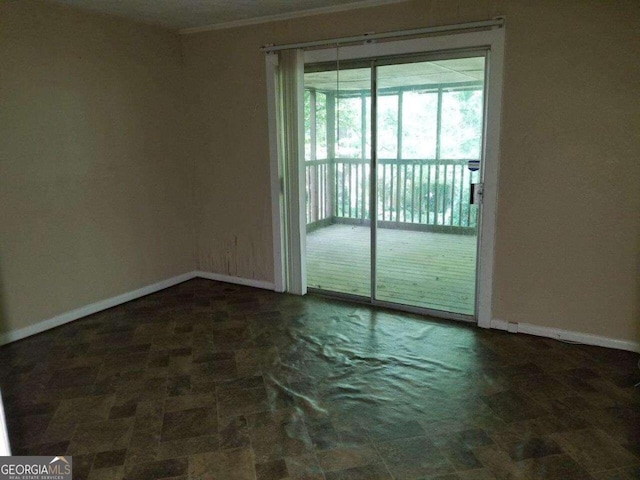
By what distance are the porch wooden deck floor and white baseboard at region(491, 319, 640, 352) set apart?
0.35 metres

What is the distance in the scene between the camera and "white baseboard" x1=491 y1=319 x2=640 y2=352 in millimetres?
3164

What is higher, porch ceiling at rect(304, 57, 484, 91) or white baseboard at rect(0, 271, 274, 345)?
porch ceiling at rect(304, 57, 484, 91)

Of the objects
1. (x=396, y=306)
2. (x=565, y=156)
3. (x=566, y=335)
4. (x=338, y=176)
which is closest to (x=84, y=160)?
(x=338, y=176)

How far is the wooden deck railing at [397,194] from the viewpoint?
3.87 metres

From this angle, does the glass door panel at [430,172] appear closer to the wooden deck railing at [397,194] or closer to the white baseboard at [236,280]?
the wooden deck railing at [397,194]

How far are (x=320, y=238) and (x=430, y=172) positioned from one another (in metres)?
1.37

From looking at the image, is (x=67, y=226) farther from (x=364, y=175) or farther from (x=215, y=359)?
(x=364, y=175)

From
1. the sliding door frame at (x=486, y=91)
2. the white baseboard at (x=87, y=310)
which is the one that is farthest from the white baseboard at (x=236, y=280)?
the sliding door frame at (x=486, y=91)

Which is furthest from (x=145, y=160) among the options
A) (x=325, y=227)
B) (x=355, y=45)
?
(x=355, y=45)

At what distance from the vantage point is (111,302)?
13.6 ft

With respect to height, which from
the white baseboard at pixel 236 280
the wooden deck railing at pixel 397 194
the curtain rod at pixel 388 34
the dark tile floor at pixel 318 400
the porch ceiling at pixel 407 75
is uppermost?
the curtain rod at pixel 388 34

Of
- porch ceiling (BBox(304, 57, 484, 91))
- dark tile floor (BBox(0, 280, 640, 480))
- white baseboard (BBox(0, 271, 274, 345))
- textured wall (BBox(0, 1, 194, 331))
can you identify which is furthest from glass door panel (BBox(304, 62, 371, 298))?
textured wall (BBox(0, 1, 194, 331))

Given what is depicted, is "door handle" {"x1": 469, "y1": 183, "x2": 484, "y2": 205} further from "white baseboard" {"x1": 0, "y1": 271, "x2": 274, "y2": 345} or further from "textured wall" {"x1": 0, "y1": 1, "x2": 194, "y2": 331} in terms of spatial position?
"textured wall" {"x1": 0, "y1": 1, "x2": 194, "y2": 331}

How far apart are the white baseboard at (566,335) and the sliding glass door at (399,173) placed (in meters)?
0.33
